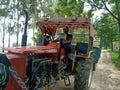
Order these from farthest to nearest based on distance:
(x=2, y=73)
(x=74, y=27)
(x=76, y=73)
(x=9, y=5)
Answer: (x=9, y=5) → (x=74, y=27) → (x=76, y=73) → (x=2, y=73)

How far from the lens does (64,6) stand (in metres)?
21.0

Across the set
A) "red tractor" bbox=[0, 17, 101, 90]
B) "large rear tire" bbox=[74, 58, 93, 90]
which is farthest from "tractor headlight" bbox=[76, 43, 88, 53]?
"large rear tire" bbox=[74, 58, 93, 90]

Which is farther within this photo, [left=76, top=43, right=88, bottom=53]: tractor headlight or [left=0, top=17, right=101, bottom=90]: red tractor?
[left=76, top=43, right=88, bottom=53]: tractor headlight

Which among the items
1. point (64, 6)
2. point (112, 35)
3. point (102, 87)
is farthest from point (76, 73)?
→ point (112, 35)

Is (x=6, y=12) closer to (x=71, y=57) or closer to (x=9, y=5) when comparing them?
(x=9, y=5)

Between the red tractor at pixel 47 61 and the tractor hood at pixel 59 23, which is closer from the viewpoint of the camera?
the red tractor at pixel 47 61

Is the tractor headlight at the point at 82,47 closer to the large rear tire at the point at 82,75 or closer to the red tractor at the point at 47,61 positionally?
the red tractor at the point at 47,61

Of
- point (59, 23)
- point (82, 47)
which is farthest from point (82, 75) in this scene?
point (59, 23)

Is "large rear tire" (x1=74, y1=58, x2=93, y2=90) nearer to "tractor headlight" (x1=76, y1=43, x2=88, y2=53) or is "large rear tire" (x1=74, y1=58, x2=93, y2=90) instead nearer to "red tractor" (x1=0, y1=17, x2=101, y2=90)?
"red tractor" (x1=0, y1=17, x2=101, y2=90)

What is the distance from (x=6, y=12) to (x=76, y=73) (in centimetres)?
2694

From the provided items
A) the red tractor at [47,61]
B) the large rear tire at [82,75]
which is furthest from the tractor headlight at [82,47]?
the large rear tire at [82,75]

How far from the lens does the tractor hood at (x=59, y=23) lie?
7.54m

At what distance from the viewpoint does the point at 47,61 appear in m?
6.11

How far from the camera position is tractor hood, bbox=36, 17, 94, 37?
754 cm
